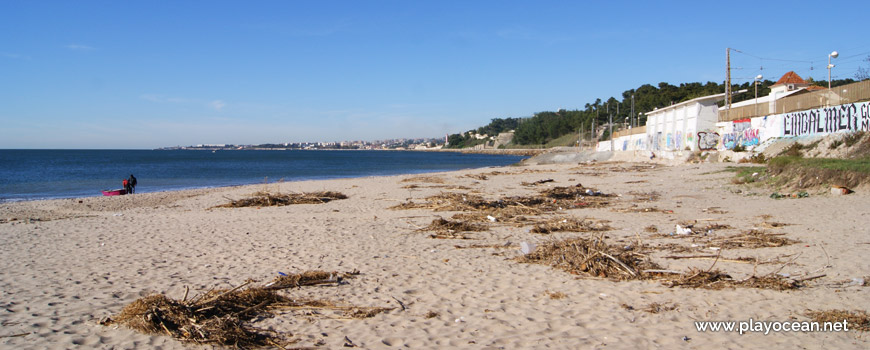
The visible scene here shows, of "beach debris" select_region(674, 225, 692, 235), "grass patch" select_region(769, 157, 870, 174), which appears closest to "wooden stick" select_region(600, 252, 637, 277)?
"beach debris" select_region(674, 225, 692, 235)

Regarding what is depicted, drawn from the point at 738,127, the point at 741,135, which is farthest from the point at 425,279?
the point at 738,127

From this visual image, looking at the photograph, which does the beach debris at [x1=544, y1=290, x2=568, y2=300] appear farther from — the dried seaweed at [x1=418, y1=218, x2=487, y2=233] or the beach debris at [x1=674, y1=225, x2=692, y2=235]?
the beach debris at [x1=674, y1=225, x2=692, y2=235]

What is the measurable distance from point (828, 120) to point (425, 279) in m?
25.5

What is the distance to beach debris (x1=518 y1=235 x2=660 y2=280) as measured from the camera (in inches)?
262

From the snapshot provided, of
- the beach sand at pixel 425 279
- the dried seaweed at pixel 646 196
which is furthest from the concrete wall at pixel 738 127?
the beach sand at pixel 425 279

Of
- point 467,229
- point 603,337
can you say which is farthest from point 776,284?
point 467,229

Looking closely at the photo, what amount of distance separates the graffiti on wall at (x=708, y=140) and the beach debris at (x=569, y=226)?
26.1 metres

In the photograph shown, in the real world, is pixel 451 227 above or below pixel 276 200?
below

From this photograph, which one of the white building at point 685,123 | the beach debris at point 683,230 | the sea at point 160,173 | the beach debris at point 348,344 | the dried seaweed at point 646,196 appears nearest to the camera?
the beach debris at point 348,344

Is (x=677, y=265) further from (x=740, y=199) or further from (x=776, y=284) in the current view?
(x=740, y=199)

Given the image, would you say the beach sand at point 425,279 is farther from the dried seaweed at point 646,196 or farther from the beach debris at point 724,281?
the dried seaweed at point 646,196

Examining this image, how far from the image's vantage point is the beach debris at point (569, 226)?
1026 centimetres

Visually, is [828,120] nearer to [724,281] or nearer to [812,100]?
[812,100]

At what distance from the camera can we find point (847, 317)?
4.75 metres
